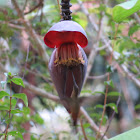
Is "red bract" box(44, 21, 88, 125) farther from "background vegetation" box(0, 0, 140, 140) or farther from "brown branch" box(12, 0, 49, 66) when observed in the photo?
"brown branch" box(12, 0, 49, 66)

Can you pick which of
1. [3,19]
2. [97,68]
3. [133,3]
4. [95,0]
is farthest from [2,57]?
[97,68]

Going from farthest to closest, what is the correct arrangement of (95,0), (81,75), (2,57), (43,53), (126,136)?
(95,0) → (2,57) → (43,53) → (81,75) → (126,136)

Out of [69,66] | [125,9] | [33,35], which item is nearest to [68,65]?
[69,66]

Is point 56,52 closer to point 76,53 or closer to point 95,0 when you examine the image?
point 76,53

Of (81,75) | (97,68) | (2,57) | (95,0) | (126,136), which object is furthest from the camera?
(97,68)

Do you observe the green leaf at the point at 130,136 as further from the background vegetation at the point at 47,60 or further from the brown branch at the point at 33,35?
the brown branch at the point at 33,35

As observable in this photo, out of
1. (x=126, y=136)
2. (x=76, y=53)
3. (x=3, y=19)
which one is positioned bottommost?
(x=126, y=136)

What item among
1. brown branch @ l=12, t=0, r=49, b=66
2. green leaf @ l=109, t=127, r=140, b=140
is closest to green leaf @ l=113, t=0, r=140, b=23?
green leaf @ l=109, t=127, r=140, b=140
